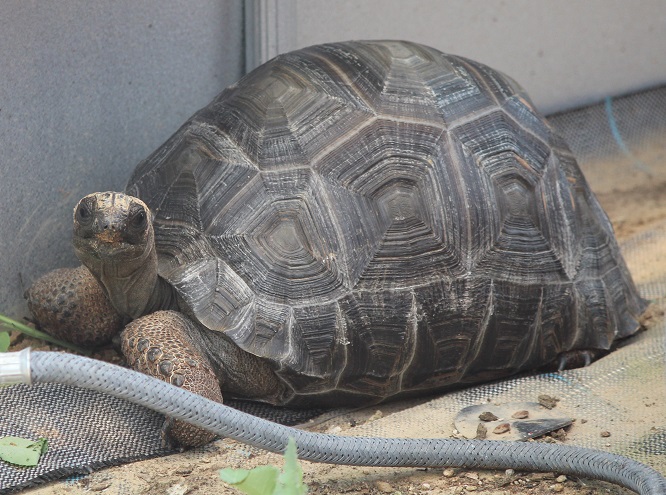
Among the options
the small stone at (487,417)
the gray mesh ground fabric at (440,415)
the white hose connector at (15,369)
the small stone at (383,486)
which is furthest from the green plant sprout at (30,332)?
the small stone at (487,417)

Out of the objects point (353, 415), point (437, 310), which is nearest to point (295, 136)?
point (437, 310)

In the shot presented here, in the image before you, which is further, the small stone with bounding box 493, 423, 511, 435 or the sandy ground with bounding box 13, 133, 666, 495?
the small stone with bounding box 493, 423, 511, 435

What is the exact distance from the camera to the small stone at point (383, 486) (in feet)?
8.64

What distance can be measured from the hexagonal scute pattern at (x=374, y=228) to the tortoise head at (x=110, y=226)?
0.24 metres

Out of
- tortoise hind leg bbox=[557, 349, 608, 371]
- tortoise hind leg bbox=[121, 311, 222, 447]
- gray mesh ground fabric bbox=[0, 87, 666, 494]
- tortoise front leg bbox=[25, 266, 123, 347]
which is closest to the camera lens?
gray mesh ground fabric bbox=[0, 87, 666, 494]

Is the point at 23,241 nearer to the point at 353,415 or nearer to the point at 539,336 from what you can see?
the point at 353,415

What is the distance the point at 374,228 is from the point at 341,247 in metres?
0.14

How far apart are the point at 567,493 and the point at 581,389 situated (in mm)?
762

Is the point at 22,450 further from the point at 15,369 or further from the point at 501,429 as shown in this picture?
the point at 501,429

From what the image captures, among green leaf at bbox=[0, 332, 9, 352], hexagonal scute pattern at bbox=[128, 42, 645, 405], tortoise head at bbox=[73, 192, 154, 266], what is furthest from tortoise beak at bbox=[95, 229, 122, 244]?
green leaf at bbox=[0, 332, 9, 352]

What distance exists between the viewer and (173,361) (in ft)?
9.58

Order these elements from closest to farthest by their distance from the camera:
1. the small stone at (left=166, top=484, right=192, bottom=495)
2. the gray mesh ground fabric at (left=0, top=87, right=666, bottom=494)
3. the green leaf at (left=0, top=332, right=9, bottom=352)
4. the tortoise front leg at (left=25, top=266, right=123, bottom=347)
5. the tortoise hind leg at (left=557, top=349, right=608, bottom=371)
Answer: the small stone at (left=166, top=484, right=192, bottom=495) → the gray mesh ground fabric at (left=0, top=87, right=666, bottom=494) → the green leaf at (left=0, top=332, right=9, bottom=352) → the tortoise front leg at (left=25, top=266, right=123, bottom=347) → the tortoise hind leg at (left=557, top=349, right=608, bottom=371)

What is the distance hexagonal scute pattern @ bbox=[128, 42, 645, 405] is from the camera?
314 cm

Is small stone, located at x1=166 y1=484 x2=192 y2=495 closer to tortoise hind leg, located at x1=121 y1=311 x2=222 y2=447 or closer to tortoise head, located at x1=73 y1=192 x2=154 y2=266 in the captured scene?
tortoise hind leg, located at x1=121 y1=311 x2=222 y2=447
